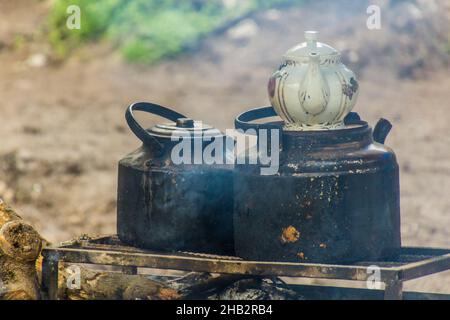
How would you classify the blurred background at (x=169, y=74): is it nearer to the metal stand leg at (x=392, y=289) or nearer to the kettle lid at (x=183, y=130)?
the kettle lid at (x=183, y=130)

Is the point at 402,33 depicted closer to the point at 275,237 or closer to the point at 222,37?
the point at 222,37

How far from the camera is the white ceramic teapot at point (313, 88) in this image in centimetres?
433

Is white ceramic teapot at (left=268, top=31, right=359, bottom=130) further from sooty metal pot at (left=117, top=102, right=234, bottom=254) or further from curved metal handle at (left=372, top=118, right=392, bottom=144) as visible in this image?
sooty metal pot at (left=117, top=102, right=234, bottom=254)

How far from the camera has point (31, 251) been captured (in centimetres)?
471

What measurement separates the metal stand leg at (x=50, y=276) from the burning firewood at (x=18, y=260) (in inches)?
2.5

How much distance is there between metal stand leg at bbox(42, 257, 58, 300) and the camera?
465 centimetres

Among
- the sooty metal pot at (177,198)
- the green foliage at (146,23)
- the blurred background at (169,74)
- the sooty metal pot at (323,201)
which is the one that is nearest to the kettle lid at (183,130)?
the sooty metal pot at (177,198)

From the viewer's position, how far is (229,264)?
14.2 feet

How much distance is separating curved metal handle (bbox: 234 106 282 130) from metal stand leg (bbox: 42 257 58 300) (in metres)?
1.04

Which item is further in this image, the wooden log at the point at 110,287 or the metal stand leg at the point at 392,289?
the wooden log at the point at 110,287

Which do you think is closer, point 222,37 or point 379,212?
point 379,212

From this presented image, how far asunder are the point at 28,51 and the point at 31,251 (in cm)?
875

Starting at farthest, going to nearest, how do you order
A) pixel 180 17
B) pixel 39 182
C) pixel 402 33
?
1. pixel 180 17
2. pixel 402 33
3. pixel 39 182

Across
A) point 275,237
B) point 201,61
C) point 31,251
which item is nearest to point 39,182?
point 201,61
